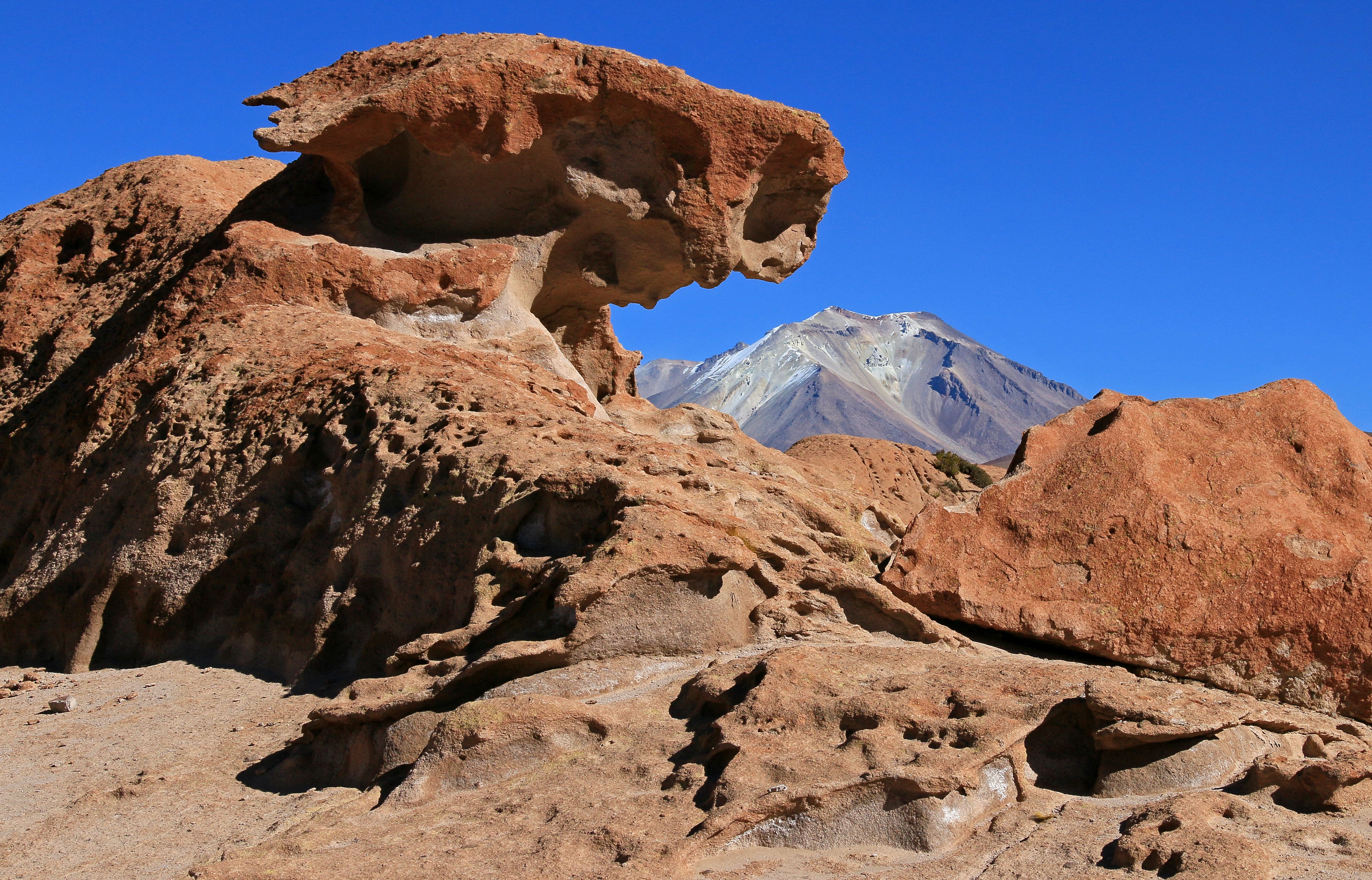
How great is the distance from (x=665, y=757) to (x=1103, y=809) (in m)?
1.35

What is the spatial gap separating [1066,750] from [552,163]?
596 centimetres

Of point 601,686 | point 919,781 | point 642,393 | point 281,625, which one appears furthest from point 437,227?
point 642,393

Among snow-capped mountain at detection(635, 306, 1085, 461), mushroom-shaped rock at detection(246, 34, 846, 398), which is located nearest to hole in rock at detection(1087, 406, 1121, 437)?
mushroom-shaped rock at detection(246, 34, 846, 398)

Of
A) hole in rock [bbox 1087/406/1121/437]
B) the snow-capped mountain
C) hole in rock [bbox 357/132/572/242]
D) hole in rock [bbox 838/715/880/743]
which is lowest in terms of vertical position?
hole in rock [bbox 838/715/880/743]

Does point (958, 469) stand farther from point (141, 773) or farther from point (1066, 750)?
point (141, 773)

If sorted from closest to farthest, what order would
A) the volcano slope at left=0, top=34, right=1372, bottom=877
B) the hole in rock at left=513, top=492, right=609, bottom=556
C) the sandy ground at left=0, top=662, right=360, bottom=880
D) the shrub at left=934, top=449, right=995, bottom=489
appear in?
the volcano slope at left=0, top=34, right=1372, bottom=877 < the sandy ground at left=0, top=662, right=360, bottom=880 < the hole in rock at left=513, top=492, right=609, bottom=556 < the shrub at left=934, top=449, right=995, bottom=489

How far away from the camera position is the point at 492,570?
5.23 meters

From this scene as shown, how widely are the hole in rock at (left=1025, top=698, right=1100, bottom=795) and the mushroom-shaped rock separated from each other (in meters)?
5.18

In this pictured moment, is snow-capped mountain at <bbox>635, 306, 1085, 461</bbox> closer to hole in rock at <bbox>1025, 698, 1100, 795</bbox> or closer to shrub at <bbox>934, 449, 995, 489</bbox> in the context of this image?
shrub at <bbox>934, 449, 995, 489</bbox>

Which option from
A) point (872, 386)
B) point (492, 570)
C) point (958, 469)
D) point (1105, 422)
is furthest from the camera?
point (872, 386)

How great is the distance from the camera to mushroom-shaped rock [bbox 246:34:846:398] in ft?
26.1

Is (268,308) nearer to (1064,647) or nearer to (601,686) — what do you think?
(601,686)

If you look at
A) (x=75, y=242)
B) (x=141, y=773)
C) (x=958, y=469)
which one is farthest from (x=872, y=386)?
(x=141, y=773)

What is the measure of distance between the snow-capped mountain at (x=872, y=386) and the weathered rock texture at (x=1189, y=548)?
3426 inches
